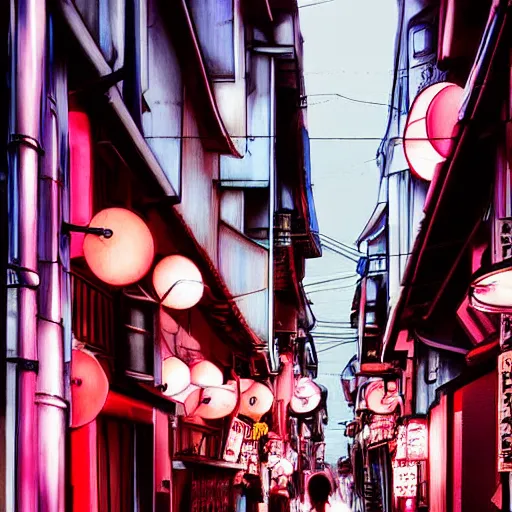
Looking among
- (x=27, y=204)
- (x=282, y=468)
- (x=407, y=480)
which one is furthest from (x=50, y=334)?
(x=282, y=468)

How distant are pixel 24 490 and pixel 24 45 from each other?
11.9ft

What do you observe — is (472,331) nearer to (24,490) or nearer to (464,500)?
(464,500)

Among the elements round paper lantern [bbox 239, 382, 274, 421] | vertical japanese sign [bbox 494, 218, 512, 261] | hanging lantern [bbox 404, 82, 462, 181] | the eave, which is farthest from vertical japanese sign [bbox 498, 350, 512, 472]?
round paper lantern [bbox 239, 382, 274, 421]

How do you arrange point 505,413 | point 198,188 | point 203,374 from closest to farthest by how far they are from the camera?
1. point 505,413
2. point 203,374
3. point 198,188

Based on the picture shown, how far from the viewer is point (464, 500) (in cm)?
1728

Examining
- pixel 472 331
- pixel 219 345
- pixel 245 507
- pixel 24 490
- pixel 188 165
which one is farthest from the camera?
pixel 245 507

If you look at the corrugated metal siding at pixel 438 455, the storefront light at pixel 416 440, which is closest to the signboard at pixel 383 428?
the storefront light at pixel 416 440

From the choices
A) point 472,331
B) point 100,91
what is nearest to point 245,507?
point 472,331

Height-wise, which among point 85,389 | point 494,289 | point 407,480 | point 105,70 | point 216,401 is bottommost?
point 407,480

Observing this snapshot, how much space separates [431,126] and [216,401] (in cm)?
680

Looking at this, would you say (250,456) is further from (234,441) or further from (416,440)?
(416,440)

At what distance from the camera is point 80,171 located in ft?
33.2

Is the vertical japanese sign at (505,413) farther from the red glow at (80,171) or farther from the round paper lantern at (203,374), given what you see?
the round paper lantern at (203,374)

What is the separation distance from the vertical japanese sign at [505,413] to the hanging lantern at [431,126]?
10.1 feet
